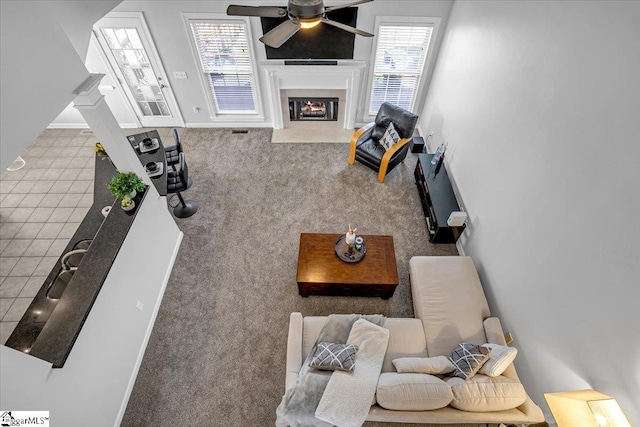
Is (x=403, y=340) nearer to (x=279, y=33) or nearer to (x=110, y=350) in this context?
(x=110, y=350)

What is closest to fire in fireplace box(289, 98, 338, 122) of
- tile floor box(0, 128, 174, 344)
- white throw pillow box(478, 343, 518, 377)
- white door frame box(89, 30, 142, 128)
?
tile floor box(0, 128, 174, 344)

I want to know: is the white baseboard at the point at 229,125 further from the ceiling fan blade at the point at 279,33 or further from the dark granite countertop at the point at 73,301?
the ceiling fan blade at the point at 279,33

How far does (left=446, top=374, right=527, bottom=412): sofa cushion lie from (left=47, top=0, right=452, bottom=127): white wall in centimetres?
464

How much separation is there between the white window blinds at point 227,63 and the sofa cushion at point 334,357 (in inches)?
176

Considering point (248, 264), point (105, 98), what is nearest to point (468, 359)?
point (248, 264)

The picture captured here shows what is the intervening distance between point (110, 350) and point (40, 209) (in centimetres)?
304

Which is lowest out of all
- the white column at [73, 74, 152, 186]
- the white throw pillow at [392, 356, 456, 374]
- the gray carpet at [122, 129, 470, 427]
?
the gray carpet at [122, 129, 470, 427]

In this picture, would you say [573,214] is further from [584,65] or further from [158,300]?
[158,300]

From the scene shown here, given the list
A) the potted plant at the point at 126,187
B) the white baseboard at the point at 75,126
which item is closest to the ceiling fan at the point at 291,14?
the potted plant at the point at 126,187

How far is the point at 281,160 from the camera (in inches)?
210

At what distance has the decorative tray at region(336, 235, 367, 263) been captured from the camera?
139 inches

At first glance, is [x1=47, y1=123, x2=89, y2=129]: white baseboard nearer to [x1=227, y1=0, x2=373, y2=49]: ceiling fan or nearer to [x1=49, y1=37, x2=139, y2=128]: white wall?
[x1=49, y1=37, x2=139, y2=128]: white wall

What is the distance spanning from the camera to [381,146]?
5023 mm

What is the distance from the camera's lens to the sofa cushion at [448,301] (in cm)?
296
